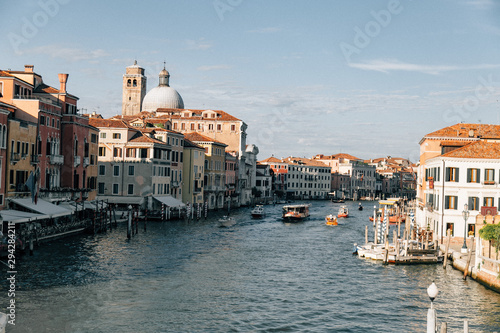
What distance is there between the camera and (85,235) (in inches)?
1574

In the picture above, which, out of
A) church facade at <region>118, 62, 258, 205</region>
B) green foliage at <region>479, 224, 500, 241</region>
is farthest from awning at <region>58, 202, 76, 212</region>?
church facade at <region>118, 62, 258, 205</region>

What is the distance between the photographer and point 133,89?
337 ft

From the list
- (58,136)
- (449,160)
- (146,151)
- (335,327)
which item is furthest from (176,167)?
(335,327)

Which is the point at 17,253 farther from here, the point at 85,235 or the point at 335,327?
the point at 335,327

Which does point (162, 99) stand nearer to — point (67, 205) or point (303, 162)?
point (303, 162)

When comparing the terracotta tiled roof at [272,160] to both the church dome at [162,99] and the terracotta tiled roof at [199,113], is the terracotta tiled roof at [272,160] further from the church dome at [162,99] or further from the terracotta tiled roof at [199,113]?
the terracotta tiled roof at [199,113]

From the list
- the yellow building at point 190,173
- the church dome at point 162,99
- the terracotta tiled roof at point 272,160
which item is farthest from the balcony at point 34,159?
the terracotta tiled roof at point 272,160

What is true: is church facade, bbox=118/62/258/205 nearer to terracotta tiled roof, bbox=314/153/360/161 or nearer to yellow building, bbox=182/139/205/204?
yellow building, bbox=182/139/205/204

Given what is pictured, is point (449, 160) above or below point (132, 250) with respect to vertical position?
above

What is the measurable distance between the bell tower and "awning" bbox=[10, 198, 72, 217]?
67885 mm

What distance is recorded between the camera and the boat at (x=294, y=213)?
6188cm

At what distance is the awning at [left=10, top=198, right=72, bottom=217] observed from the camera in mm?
33125

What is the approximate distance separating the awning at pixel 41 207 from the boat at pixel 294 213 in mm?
29598

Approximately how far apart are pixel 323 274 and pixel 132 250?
38.2 feet
